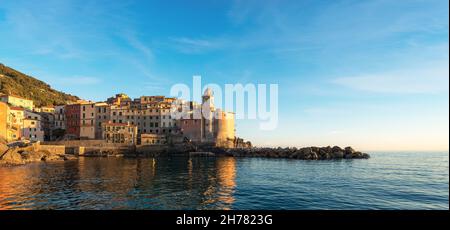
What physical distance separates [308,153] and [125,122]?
68.2 meters

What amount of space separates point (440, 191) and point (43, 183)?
49.5 metres

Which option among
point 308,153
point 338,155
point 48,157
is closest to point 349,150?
point 338,155

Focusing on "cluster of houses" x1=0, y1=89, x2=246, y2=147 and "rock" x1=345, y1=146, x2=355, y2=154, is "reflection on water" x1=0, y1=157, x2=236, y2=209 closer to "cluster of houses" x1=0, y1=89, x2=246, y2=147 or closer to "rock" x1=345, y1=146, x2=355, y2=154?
"cluster of houses" x1=0, y1=89, x2=246, y2=147

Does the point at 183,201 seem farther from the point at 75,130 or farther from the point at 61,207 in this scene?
the point at 75,130

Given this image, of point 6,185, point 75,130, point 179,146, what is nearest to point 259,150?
point 179,146

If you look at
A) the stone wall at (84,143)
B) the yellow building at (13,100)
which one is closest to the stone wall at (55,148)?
the stone wall at (84,143)

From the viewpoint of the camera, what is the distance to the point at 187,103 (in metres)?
129

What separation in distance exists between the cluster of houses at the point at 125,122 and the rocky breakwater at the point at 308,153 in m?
10.8

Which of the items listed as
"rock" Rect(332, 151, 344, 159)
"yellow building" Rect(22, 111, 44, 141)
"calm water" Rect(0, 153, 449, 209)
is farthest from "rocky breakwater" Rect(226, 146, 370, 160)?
"yellow building" Rect(22, 111, 44, 141)

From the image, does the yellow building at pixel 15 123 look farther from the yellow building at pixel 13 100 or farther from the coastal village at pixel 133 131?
the yellow building at pixel 13 100

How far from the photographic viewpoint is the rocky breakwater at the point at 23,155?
63.2 metres

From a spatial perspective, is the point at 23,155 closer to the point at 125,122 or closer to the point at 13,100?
the point at 125,122

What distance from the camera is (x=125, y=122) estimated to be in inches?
4441
